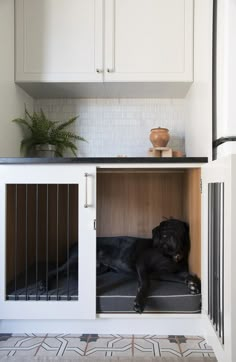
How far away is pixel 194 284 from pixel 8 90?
1437 mm

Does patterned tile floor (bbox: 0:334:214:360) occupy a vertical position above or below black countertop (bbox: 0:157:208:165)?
below

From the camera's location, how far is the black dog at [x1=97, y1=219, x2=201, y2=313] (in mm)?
1559

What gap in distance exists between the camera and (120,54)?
5.47 feet

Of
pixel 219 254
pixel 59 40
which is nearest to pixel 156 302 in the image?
pixel 219 254

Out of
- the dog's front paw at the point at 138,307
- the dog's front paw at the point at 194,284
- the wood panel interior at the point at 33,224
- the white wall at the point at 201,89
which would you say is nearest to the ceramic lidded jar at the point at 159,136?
the white wall at the point at 201,89

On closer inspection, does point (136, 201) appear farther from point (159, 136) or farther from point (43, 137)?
point (43, 137)

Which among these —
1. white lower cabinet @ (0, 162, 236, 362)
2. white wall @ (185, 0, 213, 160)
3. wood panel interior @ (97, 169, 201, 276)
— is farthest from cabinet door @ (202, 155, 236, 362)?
wood panel interior @ (97, 169, 201, 276)

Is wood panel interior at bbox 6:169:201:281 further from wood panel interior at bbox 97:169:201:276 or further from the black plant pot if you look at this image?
the black plant pot

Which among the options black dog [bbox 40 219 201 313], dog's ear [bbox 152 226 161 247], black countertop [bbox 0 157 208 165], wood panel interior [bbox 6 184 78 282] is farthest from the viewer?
dog's ear [bbox 152 226 161 247]

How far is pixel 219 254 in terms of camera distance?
1.12 m

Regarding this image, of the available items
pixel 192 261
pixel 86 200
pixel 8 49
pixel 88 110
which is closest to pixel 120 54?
pixel 88 110

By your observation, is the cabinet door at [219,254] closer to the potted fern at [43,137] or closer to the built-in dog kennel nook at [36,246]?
the built-in dog kennel nook at [36,246]

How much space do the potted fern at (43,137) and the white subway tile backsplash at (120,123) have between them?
0.13m

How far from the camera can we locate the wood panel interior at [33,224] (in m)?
1.44
